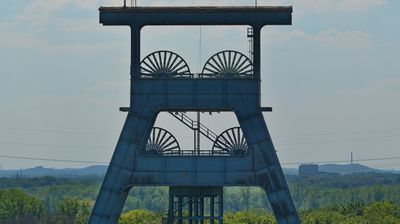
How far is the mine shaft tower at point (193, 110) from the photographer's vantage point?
66.9 m

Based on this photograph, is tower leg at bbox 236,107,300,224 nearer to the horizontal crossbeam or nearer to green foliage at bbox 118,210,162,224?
the horizontal crossbeam

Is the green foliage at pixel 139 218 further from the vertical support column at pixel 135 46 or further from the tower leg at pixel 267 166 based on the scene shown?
the tower leg at pixel 267 166

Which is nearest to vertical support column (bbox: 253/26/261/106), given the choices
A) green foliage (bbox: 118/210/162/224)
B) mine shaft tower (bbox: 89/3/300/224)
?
mine shaft tower (bbox: 89/3/300/224)

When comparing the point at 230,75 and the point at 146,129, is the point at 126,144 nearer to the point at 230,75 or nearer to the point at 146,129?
the point at 146,129

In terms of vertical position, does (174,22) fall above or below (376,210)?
above

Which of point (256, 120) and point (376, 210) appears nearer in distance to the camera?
point (256, 120)

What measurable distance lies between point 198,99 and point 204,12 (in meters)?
5.11

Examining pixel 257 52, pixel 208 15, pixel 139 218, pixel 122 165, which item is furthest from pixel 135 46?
pixel 139 218

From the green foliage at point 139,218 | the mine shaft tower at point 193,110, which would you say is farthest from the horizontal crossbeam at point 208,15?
the green foliage at point 139,218

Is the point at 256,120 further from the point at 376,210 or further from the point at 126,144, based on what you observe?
the point at 376,210

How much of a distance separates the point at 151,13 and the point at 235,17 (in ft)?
16.3

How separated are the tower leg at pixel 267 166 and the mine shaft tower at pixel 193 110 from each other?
0.06 m

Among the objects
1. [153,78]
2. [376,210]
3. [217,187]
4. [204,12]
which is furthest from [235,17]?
[376,210]

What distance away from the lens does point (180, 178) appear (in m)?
67.4
